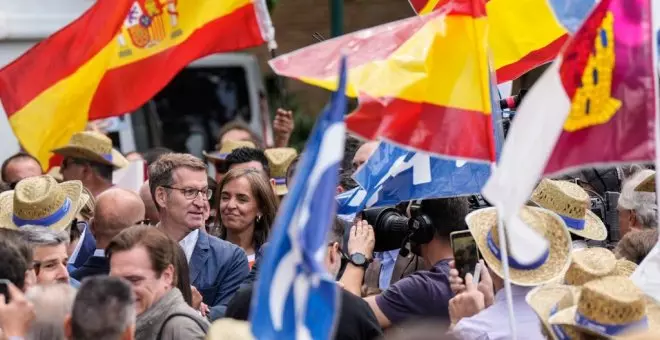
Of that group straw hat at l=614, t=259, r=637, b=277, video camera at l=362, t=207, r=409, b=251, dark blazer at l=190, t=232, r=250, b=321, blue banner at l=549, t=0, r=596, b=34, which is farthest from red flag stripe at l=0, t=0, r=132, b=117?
straw hat at l=614, t=259, r=637, b=277

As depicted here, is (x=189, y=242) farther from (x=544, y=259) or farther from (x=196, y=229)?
(x=544, y=259)

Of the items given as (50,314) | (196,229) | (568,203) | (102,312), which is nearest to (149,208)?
(196,229)

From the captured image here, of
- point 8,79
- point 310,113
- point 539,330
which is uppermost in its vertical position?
point 8,79

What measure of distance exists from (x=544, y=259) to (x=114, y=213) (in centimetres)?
276

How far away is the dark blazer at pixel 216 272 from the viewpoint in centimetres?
782

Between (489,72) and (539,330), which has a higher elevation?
(489,72)

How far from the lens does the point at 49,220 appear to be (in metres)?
7.97

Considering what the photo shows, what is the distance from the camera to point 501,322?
20.4ft

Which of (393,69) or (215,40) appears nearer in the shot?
(393,69)

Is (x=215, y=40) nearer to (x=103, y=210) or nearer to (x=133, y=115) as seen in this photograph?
(x=103, y=210)

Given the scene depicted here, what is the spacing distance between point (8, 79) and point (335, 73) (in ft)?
9.11

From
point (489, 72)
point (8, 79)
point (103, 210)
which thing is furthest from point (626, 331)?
point (8, 79)

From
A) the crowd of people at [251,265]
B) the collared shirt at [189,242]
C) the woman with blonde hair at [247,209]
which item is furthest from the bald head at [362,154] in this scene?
the collared shirt at [189,242]

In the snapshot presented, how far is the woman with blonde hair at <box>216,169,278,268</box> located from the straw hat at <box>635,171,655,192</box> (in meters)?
1.94
